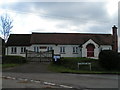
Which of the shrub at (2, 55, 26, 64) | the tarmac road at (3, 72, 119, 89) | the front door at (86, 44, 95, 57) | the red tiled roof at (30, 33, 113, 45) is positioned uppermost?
the red tiled roof at (30, 33, 113, 45)

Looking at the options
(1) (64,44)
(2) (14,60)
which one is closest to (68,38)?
(1) (64,44)

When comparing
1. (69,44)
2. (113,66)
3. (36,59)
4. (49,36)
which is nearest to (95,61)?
(113,66)

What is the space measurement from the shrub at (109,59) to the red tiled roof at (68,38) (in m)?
19.5

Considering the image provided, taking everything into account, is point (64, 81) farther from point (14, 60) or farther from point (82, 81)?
point (14, 60)

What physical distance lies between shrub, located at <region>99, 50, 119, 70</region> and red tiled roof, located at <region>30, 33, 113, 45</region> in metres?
19.5

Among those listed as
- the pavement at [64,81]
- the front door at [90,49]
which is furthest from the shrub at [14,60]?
the pavement at [64,81]

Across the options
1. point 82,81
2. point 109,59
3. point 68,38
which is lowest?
point 82,81

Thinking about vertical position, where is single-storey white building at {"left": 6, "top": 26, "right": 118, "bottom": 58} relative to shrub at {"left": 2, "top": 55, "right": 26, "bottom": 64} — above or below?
above

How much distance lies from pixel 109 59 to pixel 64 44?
785 inches

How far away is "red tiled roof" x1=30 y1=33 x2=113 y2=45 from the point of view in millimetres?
49531

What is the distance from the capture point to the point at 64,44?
1941 inches

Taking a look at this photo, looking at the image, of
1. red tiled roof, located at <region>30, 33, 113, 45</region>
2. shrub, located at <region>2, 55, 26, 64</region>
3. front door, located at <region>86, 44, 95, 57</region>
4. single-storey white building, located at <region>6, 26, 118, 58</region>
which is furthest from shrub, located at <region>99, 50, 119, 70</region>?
red tiled roof, located at <region>30, 33, 113, 45</region>

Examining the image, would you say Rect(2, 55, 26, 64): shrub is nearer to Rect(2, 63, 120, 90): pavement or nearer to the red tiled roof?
the red tiled roof

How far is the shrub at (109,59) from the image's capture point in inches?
1178
